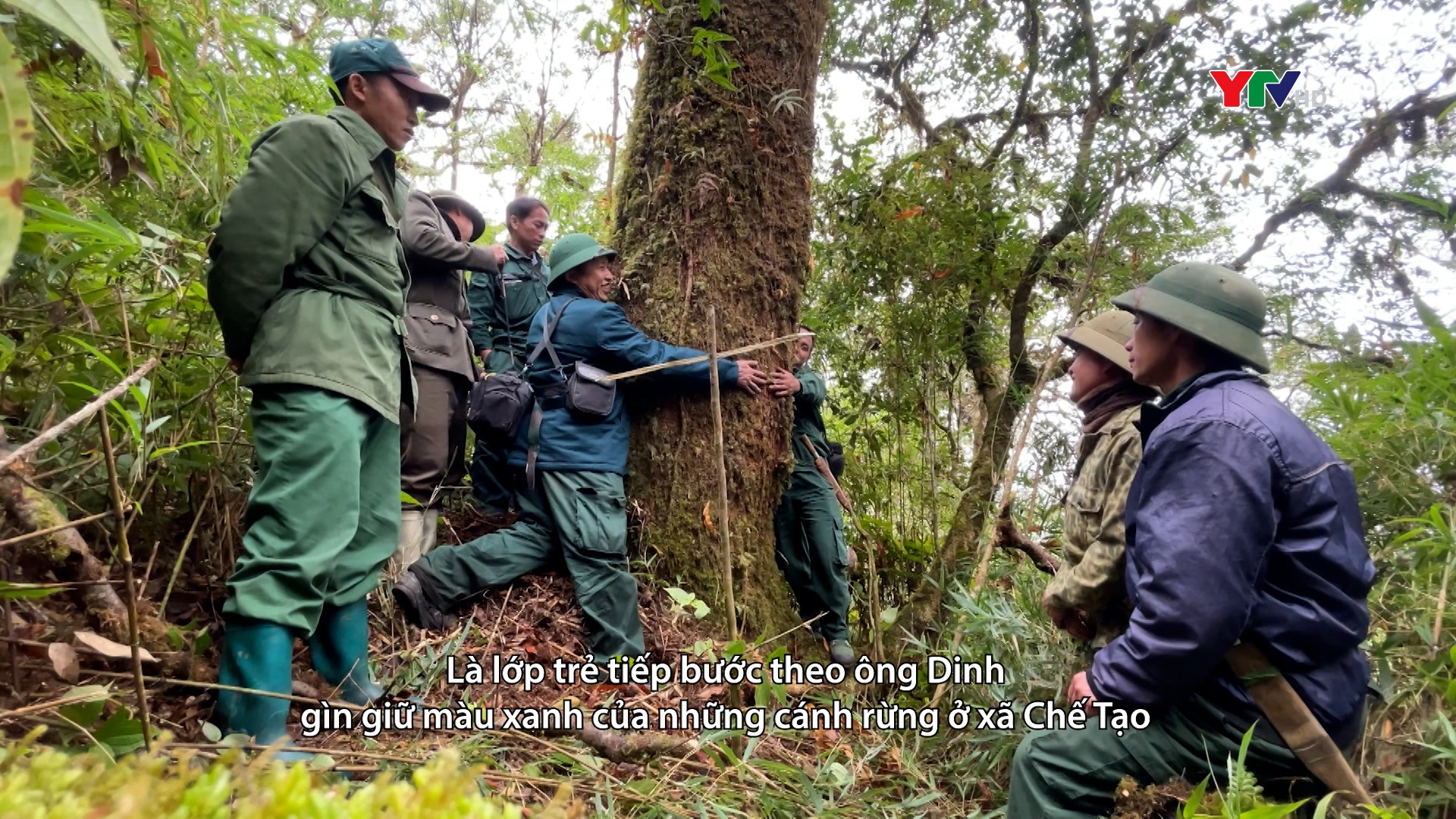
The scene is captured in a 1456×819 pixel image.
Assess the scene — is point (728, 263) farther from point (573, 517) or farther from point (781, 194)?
point (573, 517)

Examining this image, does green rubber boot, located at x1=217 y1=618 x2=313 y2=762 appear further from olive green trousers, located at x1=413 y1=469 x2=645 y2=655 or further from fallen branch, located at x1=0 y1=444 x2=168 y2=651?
olive green trousers, located at x1=413 y1=469 x2=645 y2=655

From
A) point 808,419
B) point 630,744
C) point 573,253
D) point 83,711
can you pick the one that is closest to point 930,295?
point 808,419

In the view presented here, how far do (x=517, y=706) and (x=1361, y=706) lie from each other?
2654mm

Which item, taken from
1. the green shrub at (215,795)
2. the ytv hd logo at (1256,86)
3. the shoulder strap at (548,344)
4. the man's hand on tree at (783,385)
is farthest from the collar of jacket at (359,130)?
the ytv hd logo at (1256,86)

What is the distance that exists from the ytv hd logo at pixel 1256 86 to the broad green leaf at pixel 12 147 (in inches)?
198

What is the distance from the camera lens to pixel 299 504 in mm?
2256

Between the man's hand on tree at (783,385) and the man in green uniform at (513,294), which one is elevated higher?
the man in green uniform at (513,294)

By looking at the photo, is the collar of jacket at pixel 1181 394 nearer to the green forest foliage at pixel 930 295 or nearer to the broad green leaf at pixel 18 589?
the green forest foliage at pixel 930 295

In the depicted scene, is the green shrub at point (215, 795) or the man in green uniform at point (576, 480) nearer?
the green shrub at point (215, 795)

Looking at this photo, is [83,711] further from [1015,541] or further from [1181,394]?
[1015,541]

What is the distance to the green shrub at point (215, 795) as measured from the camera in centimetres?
49

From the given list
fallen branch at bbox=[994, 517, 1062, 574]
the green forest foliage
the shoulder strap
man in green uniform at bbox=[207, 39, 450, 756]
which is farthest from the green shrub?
fallen branch at bbox=[994, 517, 1062, 574]

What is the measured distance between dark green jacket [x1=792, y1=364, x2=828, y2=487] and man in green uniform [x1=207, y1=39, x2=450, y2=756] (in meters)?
2.63

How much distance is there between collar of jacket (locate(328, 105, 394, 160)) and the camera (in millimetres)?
2600
